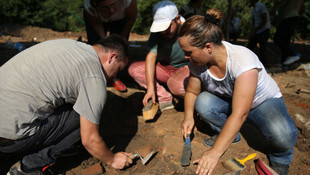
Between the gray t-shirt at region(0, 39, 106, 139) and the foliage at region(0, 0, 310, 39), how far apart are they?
756cm

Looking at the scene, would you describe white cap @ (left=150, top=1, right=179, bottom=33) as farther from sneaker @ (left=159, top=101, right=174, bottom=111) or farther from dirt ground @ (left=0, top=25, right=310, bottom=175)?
dirt ground @ (left=0, top=25, right=310, bottom=175)

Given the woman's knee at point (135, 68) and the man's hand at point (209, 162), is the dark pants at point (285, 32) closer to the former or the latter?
the woman's knee at point (135, 68)

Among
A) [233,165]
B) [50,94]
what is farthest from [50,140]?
[233,165]

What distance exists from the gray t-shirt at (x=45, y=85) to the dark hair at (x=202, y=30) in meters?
0.71

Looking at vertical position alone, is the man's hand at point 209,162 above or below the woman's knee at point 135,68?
below

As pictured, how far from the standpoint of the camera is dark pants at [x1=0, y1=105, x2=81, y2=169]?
5.34 ft

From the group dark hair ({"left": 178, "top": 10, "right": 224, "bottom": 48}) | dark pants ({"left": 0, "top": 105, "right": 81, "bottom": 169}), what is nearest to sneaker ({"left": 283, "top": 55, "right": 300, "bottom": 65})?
A: dark hair ({"left": 178, "top": 10, "right": 224, "bottom": 48})

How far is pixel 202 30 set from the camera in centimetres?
160

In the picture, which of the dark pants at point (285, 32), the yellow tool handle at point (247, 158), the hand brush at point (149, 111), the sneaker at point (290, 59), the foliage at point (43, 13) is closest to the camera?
the yellow tool handle at point (247, 158)

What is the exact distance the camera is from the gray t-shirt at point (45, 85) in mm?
1482

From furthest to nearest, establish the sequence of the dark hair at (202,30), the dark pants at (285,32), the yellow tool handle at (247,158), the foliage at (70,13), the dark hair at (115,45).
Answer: the foliage at (70,13), the dark pants at (285,32), the yellow tool handle at (247,158), the dark hair at (115,45), the dark hair at (202,30)

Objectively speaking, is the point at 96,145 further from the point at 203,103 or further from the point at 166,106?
the point at 166,106

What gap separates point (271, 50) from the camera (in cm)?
604

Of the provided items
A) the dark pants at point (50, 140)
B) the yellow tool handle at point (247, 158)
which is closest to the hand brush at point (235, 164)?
the yellow tool handle at point (247, 158)
